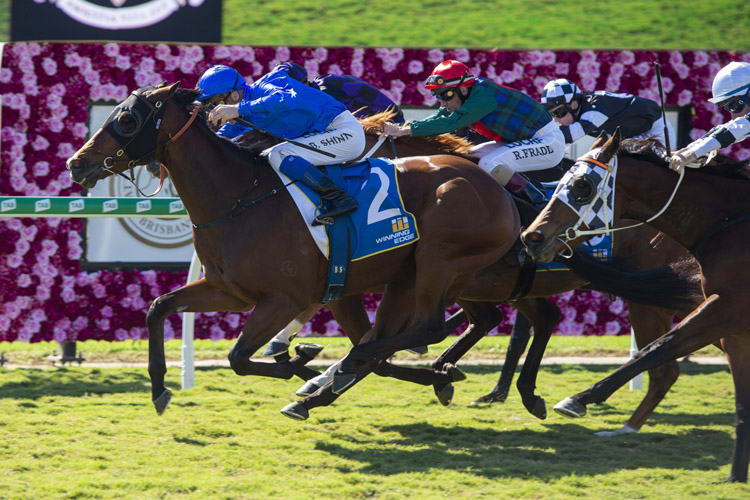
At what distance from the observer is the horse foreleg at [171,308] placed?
491 cm

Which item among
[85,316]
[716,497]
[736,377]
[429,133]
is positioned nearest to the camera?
[716,497]

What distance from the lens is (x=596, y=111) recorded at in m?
6.28

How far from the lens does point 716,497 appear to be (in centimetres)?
412

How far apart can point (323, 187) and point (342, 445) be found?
142 cm

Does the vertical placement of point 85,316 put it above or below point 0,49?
below

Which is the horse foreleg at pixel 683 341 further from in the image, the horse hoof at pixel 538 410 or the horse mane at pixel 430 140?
the horse mane at pixel 430 140

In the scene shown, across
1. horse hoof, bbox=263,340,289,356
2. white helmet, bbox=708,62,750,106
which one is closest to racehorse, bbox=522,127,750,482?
white helmet, bbox=708,62,750,106

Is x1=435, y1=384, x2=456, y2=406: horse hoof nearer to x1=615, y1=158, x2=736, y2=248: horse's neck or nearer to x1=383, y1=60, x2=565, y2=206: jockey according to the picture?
x1=383, y1=60, x2=565, y2=206: jockey

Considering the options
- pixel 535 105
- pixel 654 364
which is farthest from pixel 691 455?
pixel 535 105

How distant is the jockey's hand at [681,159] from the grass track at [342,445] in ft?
4.88

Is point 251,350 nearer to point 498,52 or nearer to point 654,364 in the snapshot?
point 654,364

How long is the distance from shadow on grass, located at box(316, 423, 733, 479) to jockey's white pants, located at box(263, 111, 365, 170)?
155 cm

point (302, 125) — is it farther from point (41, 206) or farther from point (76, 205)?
point (41, 206)

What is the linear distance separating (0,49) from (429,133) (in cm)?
406
